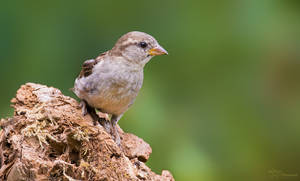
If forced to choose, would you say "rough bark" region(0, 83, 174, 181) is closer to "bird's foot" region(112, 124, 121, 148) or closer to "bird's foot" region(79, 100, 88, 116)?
"bird's foot" region(79, 100, 88, 116)

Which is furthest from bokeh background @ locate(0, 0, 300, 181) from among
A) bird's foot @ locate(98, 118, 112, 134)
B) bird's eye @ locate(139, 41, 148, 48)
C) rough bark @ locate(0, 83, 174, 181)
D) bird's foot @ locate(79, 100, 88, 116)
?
rough bark @ locate(0, 83, 174, 181)

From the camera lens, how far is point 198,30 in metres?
5.27

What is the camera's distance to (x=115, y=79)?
136 inches

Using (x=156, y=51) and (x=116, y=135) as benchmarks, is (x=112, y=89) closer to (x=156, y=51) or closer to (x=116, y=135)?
(x=116, y=135)

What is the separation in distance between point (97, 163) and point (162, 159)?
221 centimetres

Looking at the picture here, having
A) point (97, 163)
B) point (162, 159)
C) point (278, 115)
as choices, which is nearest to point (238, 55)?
point (278, 115)

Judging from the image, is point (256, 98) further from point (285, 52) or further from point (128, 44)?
point (128, 44)

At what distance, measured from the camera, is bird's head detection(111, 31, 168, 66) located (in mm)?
3633

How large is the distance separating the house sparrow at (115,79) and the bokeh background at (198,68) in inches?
53.3

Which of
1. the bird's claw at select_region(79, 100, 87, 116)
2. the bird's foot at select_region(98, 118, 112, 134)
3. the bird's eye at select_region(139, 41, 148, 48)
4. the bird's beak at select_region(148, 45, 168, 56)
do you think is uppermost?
the bird's eye at select_region(139, 41, 148, 48)

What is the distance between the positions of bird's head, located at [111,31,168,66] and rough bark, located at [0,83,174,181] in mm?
851

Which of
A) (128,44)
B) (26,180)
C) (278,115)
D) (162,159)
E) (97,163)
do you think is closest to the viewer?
(26,180)

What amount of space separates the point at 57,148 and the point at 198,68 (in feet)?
9.53

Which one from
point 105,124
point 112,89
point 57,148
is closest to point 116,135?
point 105,124
